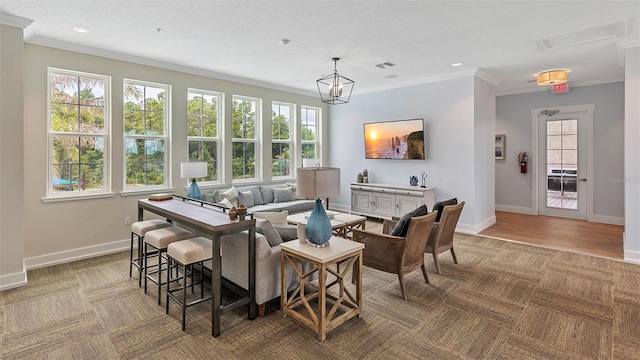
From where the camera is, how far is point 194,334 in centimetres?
255

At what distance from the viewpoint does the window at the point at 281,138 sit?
683cm

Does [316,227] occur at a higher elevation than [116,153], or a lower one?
lower

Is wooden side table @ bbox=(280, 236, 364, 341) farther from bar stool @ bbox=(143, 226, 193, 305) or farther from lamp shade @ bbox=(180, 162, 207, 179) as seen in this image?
lamp shade @ bbox=(180, 162, 207, 179)

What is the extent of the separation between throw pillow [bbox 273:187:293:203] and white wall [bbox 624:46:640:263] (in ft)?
16.6

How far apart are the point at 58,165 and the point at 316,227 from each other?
147 inches

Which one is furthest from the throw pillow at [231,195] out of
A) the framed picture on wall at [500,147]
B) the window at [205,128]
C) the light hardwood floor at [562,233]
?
the framed picture on wall at [500,147]

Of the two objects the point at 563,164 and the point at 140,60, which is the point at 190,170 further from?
the point at 563,164

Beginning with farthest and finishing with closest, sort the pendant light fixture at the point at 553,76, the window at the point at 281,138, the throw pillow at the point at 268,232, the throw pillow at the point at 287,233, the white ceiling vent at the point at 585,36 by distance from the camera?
the window at the point at 281,138 < the pendant light fixture at the point at 553,76 < the white ceiling vent at the point at 585,36 < the throw pillow at the point at 287,233 < the throw pillow at the point at 268,232

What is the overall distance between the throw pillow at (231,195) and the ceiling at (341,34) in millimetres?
2024

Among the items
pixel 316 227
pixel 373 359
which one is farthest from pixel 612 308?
pixel 316 227

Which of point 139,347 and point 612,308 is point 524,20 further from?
point 139,347

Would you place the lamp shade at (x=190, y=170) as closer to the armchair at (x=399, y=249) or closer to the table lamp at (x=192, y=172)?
the table lamp at (x=192, y=172)

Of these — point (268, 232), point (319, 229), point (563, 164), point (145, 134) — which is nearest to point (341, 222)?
point (268, 232)

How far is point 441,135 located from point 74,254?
19.7 feet
